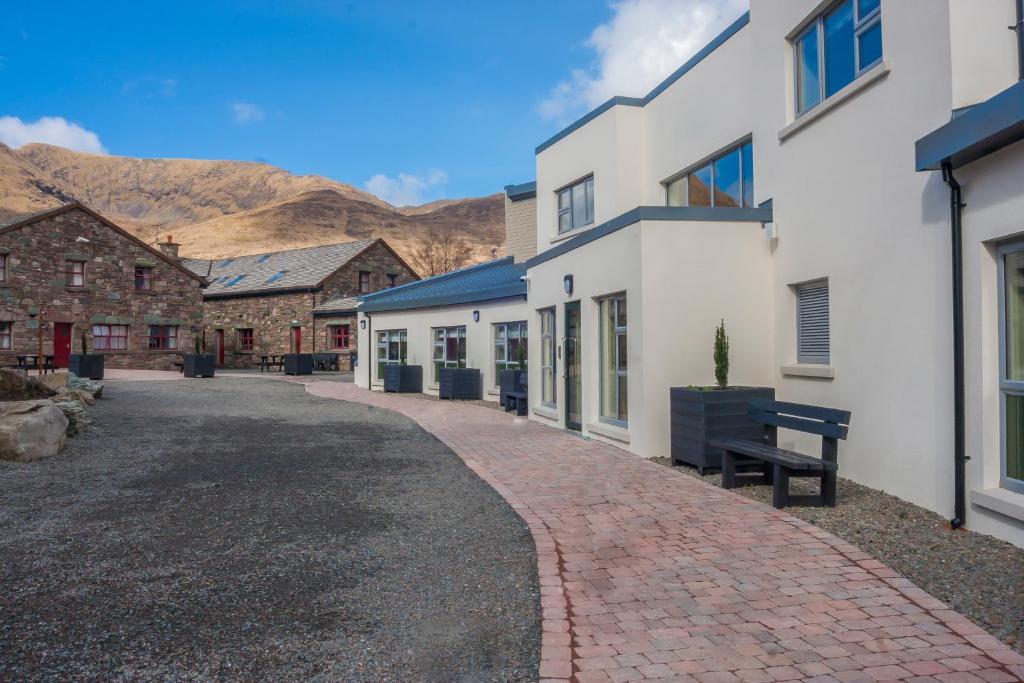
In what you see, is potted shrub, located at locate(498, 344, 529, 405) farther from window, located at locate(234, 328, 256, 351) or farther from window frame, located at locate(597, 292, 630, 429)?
window, located at locate(234, 328, 256, 351)

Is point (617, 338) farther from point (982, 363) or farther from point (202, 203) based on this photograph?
point (202, 203)

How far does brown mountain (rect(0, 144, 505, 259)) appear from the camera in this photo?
111m

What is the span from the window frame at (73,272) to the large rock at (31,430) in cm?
2716

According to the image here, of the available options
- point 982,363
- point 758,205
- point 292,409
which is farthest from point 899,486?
point 292,409

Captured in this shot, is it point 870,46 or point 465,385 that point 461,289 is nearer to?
point 465,385

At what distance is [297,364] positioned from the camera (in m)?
31.7

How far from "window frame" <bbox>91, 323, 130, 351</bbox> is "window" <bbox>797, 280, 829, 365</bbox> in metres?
33.7

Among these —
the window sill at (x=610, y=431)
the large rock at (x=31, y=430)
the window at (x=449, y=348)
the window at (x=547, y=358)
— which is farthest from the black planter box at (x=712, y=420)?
the window at (x=449, y=348)

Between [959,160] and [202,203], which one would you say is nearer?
[959,160]

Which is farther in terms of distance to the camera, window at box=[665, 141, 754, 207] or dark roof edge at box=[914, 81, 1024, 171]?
window at box=[665, 141, 754, 207]

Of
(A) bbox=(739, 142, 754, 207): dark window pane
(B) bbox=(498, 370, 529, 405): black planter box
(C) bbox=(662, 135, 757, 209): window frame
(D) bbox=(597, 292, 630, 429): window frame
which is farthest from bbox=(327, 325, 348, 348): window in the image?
(A) bbox=(739, 142, 754, 207): dark window pane

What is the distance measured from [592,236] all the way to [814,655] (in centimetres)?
771

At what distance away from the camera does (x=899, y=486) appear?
21.4 ft

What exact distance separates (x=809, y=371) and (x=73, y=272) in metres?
34.4
